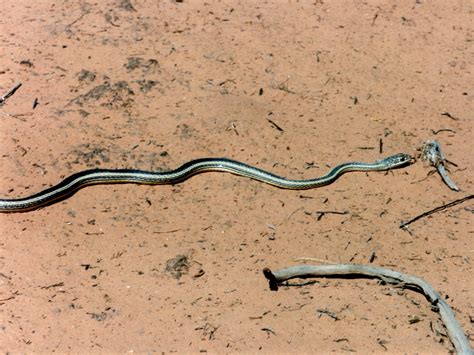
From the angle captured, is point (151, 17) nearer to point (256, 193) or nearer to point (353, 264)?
point (256, 193)

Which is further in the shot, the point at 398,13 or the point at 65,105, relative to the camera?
the point at 398,13

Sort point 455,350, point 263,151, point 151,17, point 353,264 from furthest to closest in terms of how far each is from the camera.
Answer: point 151,17
point 263,151
point 353,264
point 455,350

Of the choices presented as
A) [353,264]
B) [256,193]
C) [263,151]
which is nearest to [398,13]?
[263,151]

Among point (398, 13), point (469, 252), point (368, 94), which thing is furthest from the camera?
point (398, 13)

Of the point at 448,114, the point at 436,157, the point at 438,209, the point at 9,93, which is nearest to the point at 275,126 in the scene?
the point at 436,157

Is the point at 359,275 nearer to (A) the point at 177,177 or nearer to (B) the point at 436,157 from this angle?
(B) the point at 436,157

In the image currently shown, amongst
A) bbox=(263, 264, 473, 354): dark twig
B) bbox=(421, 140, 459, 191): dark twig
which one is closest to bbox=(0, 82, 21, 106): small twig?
bbox=(263, 264, 473, 354): dark twig

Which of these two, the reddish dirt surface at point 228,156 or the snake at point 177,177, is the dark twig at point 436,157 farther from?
the snake at point 177,177
